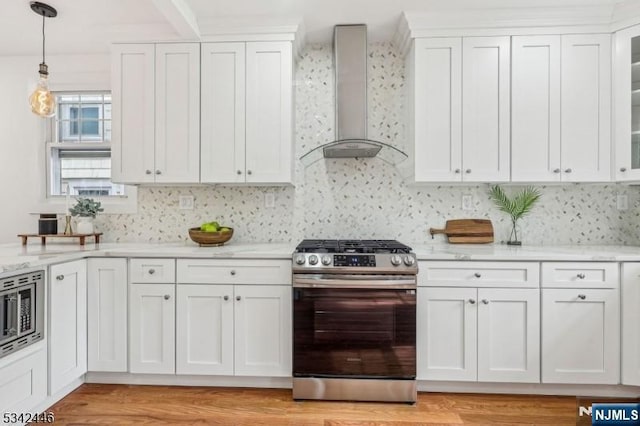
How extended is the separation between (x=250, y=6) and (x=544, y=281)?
267 cm

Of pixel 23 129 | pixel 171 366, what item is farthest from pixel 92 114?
pixel 171 366

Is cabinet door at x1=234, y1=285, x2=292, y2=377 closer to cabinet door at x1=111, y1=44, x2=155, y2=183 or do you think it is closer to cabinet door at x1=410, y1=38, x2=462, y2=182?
cabinet door at x1=111, y1=44, x2=155, y2=183

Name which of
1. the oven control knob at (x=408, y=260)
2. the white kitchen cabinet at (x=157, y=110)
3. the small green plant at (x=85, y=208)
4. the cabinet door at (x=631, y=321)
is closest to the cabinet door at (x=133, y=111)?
the white kitchen cabinet at (x=157, y=110)

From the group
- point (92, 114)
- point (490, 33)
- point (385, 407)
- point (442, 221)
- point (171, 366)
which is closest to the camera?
point (385, 407)

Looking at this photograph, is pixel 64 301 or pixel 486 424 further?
pixel 64 301

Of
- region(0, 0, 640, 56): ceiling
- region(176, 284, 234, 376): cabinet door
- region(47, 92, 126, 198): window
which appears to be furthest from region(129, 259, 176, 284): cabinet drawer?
region(0, 0, 640, 56): ceiling

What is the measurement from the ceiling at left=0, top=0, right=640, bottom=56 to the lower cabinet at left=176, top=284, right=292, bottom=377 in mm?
1862

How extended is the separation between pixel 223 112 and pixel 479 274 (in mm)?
2102

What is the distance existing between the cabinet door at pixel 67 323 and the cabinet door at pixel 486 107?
9.00 ft

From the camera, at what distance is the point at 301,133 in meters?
2.97

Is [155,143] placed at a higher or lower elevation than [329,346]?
higher

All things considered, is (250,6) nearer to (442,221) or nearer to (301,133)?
(301,133)

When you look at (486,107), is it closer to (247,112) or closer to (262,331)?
(247,112)

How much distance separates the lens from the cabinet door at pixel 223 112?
103 inches
